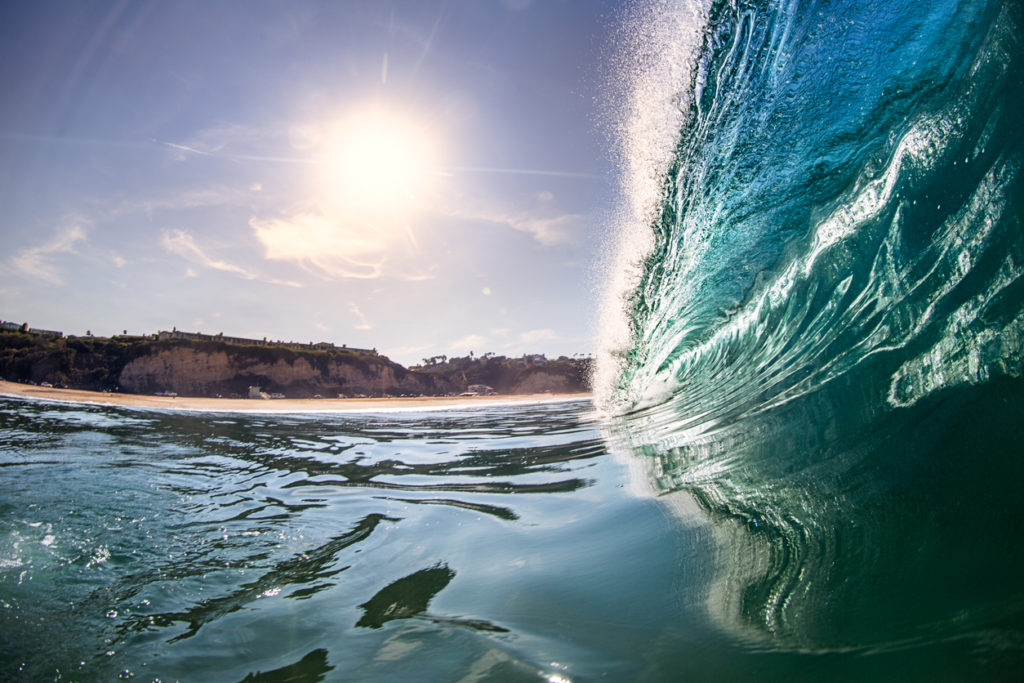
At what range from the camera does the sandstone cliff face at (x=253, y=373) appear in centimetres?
3662

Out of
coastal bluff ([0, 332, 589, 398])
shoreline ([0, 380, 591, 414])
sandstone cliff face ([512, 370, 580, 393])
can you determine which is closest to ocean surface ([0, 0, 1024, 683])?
shoreline ([0, 380, 591, 414])

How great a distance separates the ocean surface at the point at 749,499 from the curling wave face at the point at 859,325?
1 centimetres

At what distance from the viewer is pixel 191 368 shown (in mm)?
37844

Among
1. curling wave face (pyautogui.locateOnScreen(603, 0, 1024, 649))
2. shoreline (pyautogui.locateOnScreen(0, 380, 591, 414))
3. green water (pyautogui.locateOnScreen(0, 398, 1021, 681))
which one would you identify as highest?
curling wave face (pyautogui.locateOnScreen(603, 0, 1024, 649))

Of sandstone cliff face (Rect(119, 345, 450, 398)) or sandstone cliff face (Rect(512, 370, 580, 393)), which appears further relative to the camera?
sandstone cliff face (Rect(512, 370, 580, 393))

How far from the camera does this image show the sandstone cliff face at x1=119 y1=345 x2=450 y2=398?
36.6 m

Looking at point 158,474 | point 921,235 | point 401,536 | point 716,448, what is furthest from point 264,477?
point 921,235

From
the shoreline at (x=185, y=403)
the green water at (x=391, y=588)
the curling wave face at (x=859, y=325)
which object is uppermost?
the curling wave face at (x=859, y=325)

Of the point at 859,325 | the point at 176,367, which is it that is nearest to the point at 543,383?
the point at 176,367

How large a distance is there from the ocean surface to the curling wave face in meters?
0.01

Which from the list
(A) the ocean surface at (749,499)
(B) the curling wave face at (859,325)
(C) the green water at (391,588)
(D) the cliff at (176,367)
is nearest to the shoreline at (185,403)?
(D) the cliff at (176,367)

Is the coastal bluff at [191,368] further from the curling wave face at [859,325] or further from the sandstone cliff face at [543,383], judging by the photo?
the curling wave face at [859,325]

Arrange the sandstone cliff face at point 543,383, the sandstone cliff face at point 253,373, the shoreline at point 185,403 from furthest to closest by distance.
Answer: the sandstone cliff face at point 543,383 < the sandstone cliff face at point 253,373 < the shoreline at point 185,403

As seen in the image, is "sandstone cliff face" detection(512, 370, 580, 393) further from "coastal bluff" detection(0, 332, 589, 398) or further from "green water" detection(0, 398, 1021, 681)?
"green water" detection(0, 398, 1021, 681)
